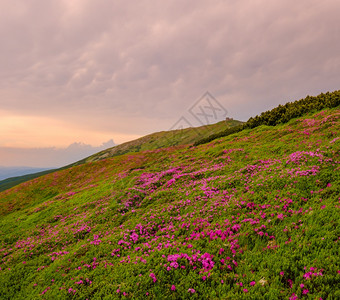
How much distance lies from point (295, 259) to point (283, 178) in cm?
797

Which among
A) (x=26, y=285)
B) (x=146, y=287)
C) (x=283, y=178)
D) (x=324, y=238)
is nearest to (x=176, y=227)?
(x=146, y=287)

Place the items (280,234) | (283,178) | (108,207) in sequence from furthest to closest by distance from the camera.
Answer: (108,207), (283,178), (280,234)

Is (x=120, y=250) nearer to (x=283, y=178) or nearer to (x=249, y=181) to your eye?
(x=249, y=181)

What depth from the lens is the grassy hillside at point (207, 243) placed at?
24.3 feet

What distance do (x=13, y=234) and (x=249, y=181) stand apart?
93.2 ft

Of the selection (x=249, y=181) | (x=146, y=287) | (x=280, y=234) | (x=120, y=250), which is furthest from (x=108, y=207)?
(x=280, y=234)

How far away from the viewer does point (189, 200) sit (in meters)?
16.1

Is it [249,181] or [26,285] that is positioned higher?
[249,181]

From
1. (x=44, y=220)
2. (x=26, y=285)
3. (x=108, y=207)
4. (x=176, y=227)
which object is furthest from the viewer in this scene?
(x=44, y=220)

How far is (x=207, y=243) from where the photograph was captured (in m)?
10.1

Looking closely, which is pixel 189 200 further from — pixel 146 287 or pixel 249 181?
pixel 146 287

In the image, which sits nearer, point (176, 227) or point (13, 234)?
point (176, 227)

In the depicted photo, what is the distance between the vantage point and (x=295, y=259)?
25.4ft

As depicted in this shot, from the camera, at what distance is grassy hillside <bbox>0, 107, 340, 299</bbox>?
7.40 meters
